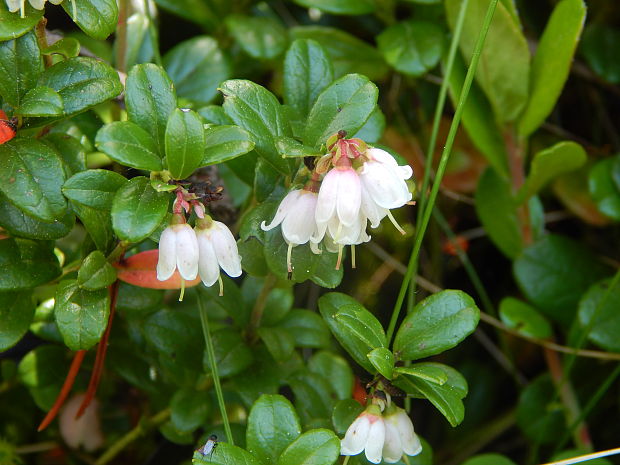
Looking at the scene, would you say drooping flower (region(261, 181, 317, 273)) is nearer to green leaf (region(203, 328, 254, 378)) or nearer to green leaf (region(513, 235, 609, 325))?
green leaf (region(203, 328, 254, 378))

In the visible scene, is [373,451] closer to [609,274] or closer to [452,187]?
[609,274]

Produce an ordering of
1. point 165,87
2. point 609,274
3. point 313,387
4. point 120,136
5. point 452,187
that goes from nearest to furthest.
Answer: point 120,136 < point 165,87 < point 313,387 < point 609,274 < point 452,187

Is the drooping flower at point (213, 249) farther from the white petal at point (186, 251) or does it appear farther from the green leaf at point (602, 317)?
the green leaf at point (602, 317)

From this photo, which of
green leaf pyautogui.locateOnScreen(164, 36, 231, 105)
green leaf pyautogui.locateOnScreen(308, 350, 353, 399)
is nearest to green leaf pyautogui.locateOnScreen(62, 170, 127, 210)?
green leaf pyautogui.locateOnScreen(308, 350, 353, 399)

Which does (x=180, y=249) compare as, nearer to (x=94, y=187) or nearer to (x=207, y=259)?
(x=207, y=259)

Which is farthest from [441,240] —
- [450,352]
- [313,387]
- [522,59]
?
[313,387]

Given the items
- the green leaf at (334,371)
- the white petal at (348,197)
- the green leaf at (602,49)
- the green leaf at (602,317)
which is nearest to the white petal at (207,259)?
the white petal at (348,197)

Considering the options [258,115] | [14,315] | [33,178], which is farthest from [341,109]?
[14,315]
